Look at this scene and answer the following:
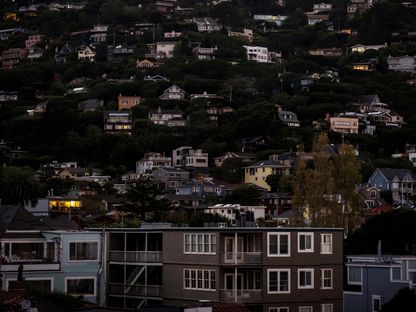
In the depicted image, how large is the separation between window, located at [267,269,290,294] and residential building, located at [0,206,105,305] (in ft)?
19.6

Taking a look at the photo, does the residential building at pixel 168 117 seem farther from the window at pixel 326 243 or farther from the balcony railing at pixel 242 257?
the balcony railing at pixel 242 257

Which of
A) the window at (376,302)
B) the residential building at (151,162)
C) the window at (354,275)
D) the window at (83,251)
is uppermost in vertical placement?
the window at (83,251)

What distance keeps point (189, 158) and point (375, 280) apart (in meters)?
104

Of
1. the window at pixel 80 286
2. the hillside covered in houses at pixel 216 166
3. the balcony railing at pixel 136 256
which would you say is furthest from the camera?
the hillside covered in houses at pixel 216 166

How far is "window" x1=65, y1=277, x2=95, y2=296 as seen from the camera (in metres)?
42.4

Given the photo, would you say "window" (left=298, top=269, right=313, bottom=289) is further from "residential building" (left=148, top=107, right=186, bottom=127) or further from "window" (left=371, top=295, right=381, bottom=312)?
"residential building" (left=148, top=107, right=186, bottom=127)

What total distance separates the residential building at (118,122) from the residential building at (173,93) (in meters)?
14.7

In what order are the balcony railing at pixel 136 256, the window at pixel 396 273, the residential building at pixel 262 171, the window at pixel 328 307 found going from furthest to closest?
the residential building at pixel 262 171 < the balcony railing at pixel 136 256 < the window at pixel 396 273 < the window at pixel 328 307

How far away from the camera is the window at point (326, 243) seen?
42875 mm

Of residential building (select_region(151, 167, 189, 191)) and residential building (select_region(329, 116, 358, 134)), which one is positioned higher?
residential building (select_region(329, 116, 358, 134))

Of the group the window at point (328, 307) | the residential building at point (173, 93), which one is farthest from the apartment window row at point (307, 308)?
the residential building at point (173, 93)

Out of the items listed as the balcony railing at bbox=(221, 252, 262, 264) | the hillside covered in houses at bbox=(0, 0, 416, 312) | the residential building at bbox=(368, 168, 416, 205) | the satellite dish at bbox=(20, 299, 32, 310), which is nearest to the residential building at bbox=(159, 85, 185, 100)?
the hillside covered in houses at bbox=(0, 0, 416, 312)

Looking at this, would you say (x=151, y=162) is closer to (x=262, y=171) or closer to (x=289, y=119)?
(x=262, y=171)

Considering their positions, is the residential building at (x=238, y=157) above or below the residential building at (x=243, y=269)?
below
